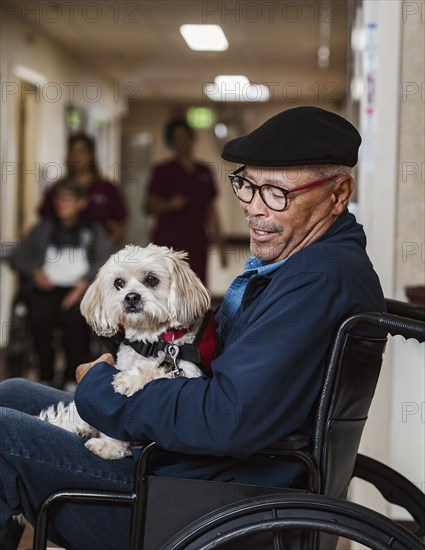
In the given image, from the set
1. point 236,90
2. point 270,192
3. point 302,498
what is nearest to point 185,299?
point 270,192

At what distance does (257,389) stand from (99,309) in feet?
1.77

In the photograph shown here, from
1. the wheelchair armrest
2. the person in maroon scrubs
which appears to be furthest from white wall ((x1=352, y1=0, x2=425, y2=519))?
the person in maroon scrubs

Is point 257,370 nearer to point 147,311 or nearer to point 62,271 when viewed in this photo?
point 147,311

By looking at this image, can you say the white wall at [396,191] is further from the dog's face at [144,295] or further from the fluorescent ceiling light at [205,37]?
the fluorescent ceiling light at [205,37]

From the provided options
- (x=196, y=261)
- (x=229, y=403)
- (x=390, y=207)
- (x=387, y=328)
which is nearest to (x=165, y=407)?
(x=229, y=403)

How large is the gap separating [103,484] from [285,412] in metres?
0.38

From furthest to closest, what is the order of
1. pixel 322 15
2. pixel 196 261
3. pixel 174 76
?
1. pixel 174 76
2. pixel 322 15
3. pixel 196 261

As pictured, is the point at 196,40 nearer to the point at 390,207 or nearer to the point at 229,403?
the point at 390,207

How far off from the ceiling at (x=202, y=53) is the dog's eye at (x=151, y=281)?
15.6 ft

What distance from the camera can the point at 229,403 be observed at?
1411 mm

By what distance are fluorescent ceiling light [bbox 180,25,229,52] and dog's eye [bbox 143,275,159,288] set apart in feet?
23.2

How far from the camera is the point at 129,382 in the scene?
1554mm

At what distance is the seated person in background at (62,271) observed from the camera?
5.04 m

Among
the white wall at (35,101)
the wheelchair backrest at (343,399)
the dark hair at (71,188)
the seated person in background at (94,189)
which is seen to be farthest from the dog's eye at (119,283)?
the white wall at (35,101)
